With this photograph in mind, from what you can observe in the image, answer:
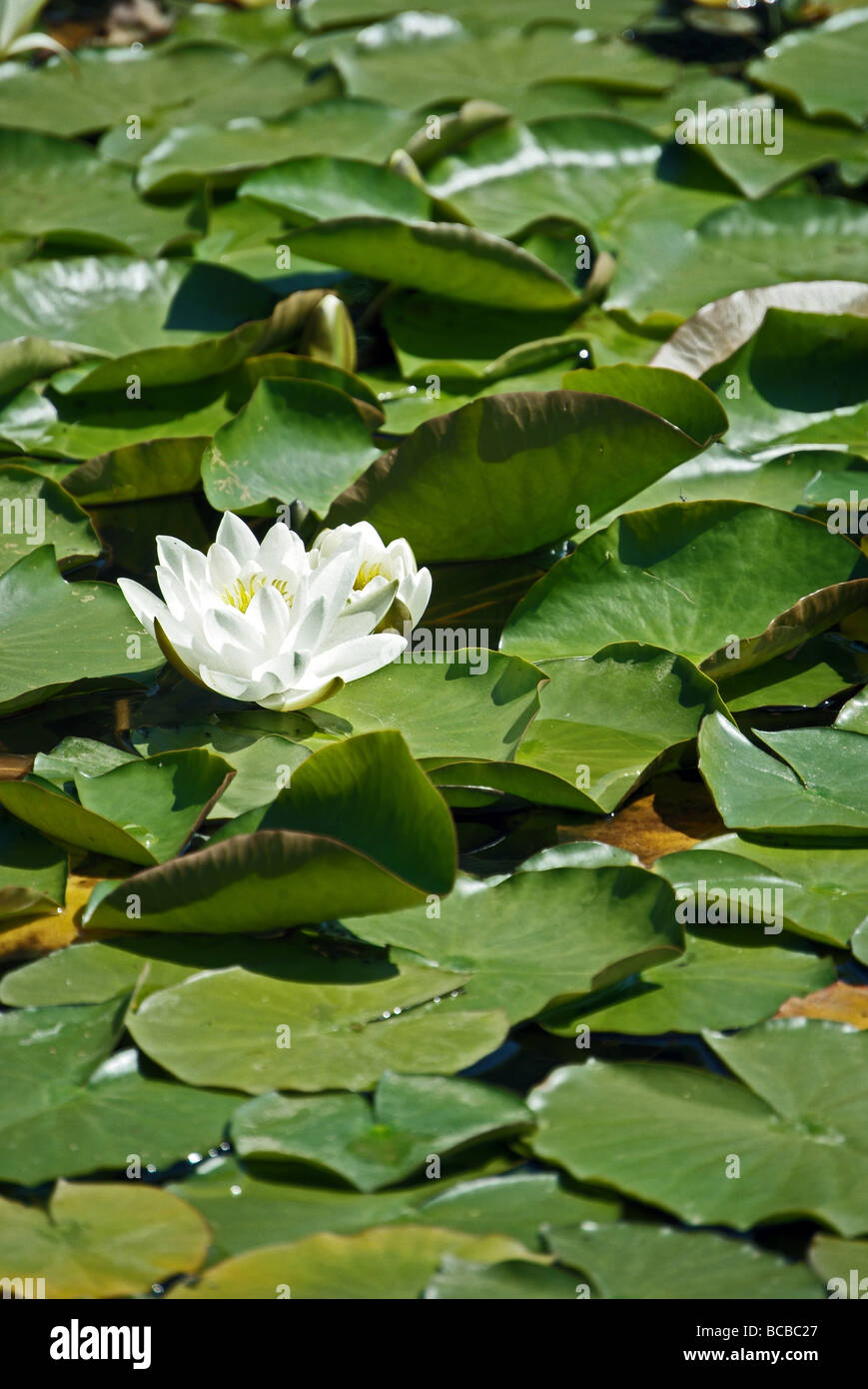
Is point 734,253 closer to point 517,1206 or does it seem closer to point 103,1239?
point 517,1206

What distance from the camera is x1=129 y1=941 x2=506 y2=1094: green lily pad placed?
1557 millimetres

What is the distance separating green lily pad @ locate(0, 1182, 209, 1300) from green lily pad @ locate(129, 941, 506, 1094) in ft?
0.55

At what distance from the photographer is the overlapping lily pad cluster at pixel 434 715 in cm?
144

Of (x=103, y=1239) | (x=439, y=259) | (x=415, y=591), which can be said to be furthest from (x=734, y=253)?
(x=103, y=1239)

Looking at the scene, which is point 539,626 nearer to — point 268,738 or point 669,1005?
point 268,738

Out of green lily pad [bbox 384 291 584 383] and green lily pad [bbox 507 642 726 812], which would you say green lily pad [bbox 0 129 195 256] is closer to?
green lily pad [bbox 384 291 584 383]

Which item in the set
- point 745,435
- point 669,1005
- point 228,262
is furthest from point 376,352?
point 669,1005

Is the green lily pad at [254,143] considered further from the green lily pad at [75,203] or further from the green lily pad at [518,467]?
the green lily pad at [518,467]

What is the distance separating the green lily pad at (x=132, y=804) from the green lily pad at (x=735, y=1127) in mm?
677

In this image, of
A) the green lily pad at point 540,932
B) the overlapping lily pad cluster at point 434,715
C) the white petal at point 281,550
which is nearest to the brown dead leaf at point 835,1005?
the overlapping lily pad cluster at point 434,715

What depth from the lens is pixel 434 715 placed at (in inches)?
85.6

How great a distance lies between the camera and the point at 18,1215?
140 cm

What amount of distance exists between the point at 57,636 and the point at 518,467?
2.92 ft

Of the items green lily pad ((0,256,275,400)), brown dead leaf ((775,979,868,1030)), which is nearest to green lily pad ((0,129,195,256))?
green lily pad ((0,256,275,400))
